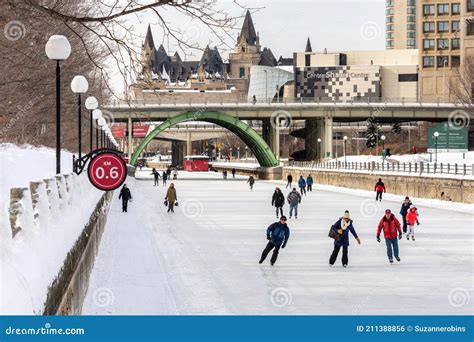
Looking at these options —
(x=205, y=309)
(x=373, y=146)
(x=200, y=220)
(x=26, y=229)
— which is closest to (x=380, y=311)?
(x=205, y=309)

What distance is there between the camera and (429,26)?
372ft

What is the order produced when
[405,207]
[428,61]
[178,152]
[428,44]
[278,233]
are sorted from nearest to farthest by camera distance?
[278,233] → [405,207] → [428,44] → [428,61] → [178,152]

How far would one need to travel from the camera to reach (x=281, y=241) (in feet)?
59.6

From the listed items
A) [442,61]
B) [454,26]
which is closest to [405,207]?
[442,61]

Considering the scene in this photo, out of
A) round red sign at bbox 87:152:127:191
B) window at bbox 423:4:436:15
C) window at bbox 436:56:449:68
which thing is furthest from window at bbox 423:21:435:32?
round red sign at bbox 87:152:127:191

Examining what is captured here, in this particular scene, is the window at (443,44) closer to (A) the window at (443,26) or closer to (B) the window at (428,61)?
(A) the window at (443,26)

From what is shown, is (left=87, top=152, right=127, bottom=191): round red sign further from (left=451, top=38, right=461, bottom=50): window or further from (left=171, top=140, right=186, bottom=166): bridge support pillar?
(left=171, top=140, right=186, bottom=166): bridge support pillar

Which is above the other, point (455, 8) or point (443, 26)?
point (455, 8)

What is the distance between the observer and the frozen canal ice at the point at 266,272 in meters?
13.8

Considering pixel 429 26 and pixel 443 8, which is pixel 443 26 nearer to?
pixel 429 26

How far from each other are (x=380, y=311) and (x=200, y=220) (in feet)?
64.0

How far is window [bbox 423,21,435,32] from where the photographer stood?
113 m

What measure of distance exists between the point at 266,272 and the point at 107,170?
18.2ft

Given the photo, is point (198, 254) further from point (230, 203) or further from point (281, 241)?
point (230, 203)
